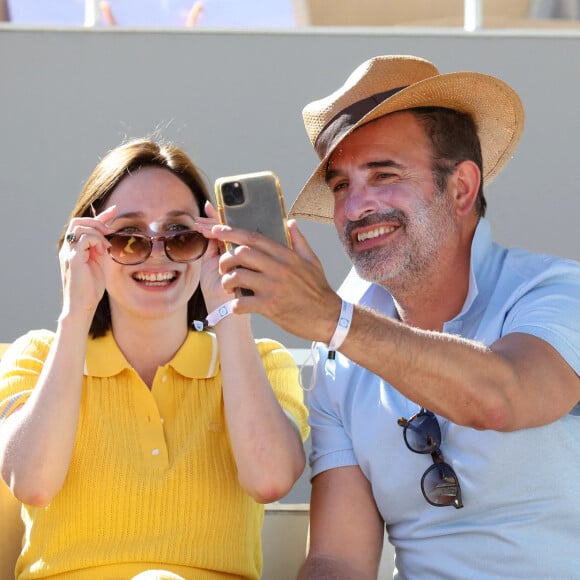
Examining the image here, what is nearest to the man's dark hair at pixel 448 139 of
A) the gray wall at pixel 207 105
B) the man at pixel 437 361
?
the man at pixel 437 361

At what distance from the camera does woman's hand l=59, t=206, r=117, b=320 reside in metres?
3.19

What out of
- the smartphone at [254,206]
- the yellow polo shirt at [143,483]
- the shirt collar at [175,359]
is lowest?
the yellow polo shirt at [143,483]

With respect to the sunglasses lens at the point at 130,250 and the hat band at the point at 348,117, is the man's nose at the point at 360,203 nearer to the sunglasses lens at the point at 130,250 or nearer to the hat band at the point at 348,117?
the hat band at the point at 348,117

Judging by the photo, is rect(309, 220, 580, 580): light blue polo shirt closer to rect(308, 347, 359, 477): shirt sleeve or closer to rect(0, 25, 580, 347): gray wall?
rect(308, 347, 359, 477): shirt sleeve

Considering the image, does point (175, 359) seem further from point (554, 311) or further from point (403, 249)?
point (554, 311)

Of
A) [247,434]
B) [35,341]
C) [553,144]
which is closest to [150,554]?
[247,434]

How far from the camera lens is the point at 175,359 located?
3393 millimetres

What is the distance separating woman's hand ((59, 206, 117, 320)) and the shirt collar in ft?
0.73

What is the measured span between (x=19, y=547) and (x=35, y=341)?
0.66m

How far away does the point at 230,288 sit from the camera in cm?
236

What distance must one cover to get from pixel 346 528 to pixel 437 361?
0.88m

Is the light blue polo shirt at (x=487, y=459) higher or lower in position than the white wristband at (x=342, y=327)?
lower

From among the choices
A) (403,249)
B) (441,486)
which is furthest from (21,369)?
(441,486)

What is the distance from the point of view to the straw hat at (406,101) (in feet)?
10.6
